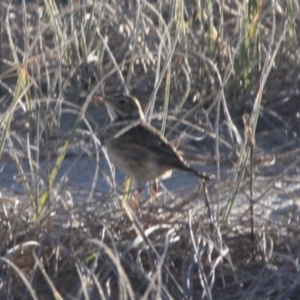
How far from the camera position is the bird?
19.0ft

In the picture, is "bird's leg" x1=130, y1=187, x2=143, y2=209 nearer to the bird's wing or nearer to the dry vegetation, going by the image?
the dry vegetation

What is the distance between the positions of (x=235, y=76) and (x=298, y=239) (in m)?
1.63

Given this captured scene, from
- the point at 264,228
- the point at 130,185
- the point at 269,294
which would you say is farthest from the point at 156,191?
the point at 269,294

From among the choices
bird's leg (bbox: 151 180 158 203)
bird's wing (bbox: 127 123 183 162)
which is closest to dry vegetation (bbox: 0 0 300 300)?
bird's leg (bbox: 151 180 158 203)

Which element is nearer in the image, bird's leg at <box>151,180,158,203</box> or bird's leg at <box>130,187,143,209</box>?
bird's leg at <box>130,187,143,209</box>

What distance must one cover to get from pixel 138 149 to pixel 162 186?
38 centimetres

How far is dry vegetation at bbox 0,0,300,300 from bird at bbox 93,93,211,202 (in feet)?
0.40

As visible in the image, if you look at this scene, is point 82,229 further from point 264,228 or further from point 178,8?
point 178,8

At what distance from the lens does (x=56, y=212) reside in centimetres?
504

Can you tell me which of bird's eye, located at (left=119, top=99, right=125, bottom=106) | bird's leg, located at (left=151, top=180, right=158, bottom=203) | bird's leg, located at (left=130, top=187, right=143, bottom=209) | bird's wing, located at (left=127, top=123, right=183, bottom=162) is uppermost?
bird's eye, located at (left=119, top=99, right=125, bottom=106)

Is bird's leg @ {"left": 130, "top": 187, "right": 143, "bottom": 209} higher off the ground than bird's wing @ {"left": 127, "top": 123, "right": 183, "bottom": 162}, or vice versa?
bird's wing @ {"left": 127, "top": 123, "right": 183, "bottom": 162}

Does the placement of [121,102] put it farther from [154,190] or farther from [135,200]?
[135,200]

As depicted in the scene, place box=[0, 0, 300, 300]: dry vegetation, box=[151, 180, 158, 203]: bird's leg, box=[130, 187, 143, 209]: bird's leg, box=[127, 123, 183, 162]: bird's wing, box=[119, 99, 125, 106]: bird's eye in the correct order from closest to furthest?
box=[0, 0, 300, 300]: dry vegetation
box=[130, 187, 143, 209]: bird's leg
box=[151, 180, 158, 203]: bird's leg
box=[127, 123, 183, 162]: bird's wing
box=[119, 99, 125, 106]: bird's eye

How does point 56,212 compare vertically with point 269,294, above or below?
above
